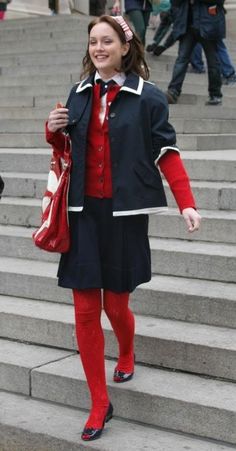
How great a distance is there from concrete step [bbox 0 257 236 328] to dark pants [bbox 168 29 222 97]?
3.91 meters

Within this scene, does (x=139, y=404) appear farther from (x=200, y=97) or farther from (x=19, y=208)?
(x=200, y=97)

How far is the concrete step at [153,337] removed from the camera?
4.30 m

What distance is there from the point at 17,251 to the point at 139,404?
1.98 meters

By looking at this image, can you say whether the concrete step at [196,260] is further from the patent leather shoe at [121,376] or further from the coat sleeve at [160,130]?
the coat sleeve at [160,130]

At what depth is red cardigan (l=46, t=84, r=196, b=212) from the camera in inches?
149

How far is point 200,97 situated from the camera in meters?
9.54

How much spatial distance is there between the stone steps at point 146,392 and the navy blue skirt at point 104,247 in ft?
2.08

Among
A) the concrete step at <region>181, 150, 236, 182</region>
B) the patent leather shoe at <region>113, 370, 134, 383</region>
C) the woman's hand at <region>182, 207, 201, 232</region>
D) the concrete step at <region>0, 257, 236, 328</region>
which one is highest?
the woman's hand at <region>182, 207, 201, 232</region>

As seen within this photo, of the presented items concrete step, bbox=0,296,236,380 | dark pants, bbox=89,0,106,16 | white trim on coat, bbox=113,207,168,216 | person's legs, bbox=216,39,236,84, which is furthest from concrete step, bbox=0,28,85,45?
white trim on coat, bbox=113,207,168,216

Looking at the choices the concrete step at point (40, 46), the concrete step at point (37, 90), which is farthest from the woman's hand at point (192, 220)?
the concrete step at point (40, 46)

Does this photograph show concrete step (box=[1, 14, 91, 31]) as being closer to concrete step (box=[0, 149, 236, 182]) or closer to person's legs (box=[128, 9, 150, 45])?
person's legs (box=[128, 9, 150, 45])

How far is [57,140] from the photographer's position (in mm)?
3875

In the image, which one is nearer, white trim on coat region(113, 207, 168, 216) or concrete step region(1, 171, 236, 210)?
white trim on coat region(113, 207, 168, 216)

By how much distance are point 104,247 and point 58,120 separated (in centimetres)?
62
